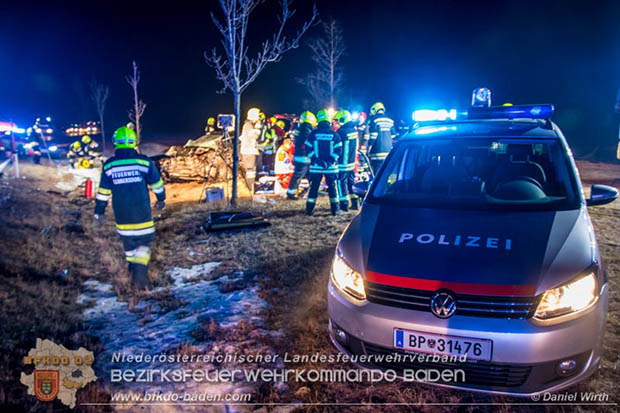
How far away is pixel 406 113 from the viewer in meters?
40.4

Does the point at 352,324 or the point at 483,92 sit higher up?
the point at 483,92

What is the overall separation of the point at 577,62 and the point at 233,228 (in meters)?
40.9

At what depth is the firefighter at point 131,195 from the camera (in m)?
4.50

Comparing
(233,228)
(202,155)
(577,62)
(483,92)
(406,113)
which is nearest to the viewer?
(483,92)

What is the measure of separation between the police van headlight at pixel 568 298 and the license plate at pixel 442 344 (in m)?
0.35

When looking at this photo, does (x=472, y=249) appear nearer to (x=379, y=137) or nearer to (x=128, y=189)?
(x=128, y=189)

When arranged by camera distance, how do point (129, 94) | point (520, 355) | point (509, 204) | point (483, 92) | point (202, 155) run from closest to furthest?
1. point (520, 355)
2. point (509, 204)
3. point (483, 92)
4. point (202, 155)
5. point (129, 94)

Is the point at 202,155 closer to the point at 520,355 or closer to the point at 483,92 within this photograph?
the point at 483,92

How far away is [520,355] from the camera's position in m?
2.11

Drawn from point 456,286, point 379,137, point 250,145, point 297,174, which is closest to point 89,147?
point 250,145

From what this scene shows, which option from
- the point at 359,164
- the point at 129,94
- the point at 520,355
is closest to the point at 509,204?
the point at 520,355

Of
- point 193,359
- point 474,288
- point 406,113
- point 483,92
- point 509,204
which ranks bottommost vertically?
point 193,359

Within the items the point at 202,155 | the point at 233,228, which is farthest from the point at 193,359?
the point at 202,155

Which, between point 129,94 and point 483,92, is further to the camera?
point 129,94
